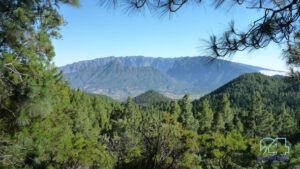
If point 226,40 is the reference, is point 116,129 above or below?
below

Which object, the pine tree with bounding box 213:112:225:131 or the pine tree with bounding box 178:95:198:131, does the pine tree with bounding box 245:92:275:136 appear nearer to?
the pine tree with bounding box 213:112:225:131

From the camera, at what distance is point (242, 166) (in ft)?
55.5

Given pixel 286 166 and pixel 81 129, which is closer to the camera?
pixel 286 166

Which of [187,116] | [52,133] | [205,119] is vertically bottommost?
[205,119]

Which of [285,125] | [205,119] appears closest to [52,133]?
[205,119]

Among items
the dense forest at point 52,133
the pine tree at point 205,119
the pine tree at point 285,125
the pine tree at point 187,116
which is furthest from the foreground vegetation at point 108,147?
the pine tree at point 285,125

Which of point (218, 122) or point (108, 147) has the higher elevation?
point (108, 147)

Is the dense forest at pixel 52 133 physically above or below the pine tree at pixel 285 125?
above

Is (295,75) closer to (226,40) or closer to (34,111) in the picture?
(226,40)

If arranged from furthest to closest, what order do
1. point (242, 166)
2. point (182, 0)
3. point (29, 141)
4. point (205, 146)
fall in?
point (205, 146) → point (242, 166) → point (29, 141) → point (182, 0)

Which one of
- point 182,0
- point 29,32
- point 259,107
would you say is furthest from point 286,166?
point 259,107

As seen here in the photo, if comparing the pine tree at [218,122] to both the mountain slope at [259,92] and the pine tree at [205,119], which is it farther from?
the mountain slope at [259,92]

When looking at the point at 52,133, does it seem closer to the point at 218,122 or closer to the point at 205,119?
the point at 218,122

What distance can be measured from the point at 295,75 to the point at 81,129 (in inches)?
1459
